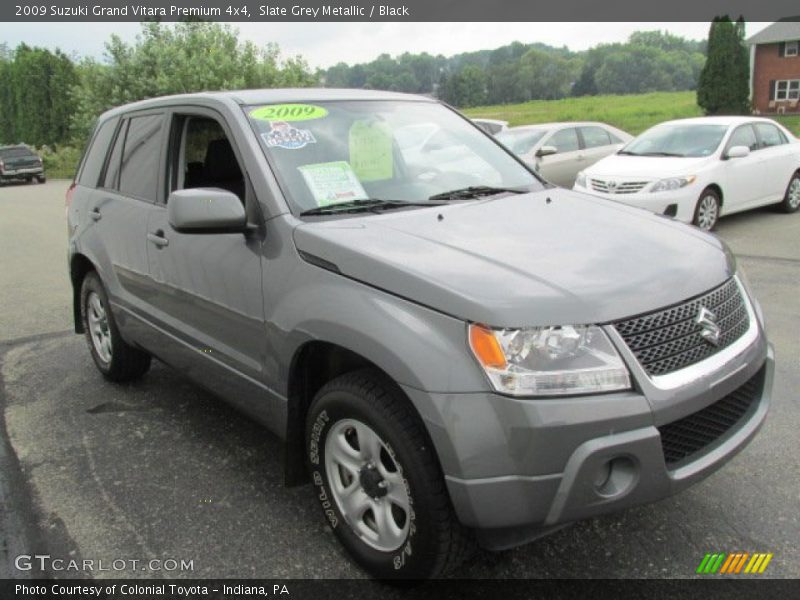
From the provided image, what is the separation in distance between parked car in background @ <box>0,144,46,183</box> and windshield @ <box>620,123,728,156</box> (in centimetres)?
2831

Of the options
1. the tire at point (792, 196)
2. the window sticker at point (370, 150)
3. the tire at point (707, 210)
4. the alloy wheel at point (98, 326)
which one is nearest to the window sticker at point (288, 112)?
the window sticker at point (370, 150)

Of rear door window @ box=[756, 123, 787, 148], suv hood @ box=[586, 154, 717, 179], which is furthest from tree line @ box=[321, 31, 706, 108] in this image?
suv hood @ box=[586, 154, 717, 179]

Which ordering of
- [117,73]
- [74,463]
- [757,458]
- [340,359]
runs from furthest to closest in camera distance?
[117,73] < [74,463] < [757,458] < [340,359]

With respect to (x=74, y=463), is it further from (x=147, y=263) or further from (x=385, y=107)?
(x=385, y=107)

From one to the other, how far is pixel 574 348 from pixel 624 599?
0.99 meters

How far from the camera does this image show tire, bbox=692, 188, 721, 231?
9.20 meters

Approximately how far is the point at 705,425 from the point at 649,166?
25.0 feet

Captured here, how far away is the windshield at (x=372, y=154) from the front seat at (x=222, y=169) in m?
0.44

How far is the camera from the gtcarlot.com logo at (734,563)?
266cm

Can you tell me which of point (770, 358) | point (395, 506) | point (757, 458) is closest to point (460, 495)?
point (395, 506)

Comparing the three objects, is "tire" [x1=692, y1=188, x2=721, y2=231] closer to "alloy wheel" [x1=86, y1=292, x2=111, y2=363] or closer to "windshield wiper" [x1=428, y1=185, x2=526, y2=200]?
"windshield wiper" [x1=428, y1=185, x2=526, y2=200]

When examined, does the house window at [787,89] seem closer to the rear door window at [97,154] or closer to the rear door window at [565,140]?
the rear door window at [565,140]

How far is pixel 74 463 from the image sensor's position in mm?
3742

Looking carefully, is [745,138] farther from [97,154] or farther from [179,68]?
[179,68]
